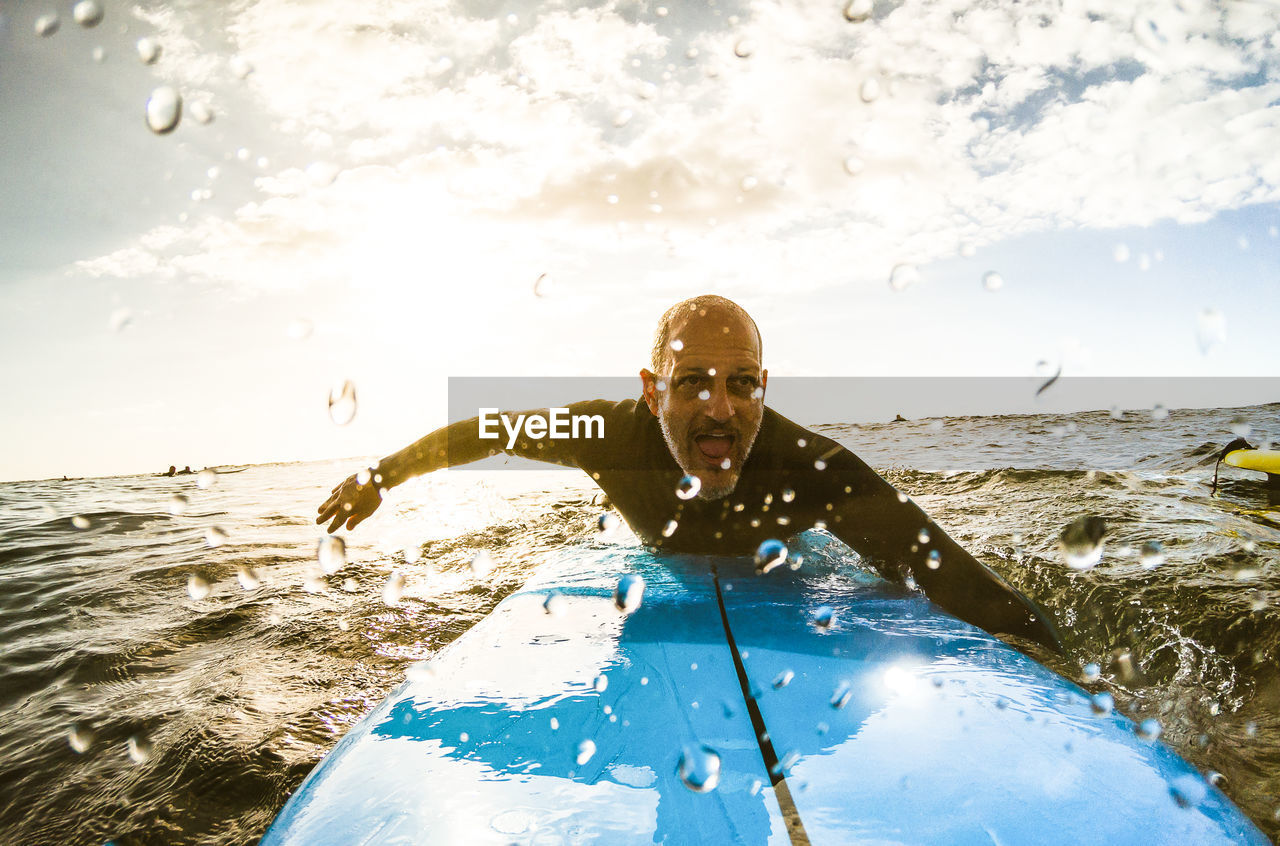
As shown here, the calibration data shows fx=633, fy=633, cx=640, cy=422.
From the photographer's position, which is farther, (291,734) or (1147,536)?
(1147,536)

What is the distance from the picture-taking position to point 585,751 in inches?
60.8

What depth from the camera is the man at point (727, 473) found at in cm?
279

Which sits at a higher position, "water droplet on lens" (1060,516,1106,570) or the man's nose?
the man's nose

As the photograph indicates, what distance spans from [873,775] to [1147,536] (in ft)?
13.4

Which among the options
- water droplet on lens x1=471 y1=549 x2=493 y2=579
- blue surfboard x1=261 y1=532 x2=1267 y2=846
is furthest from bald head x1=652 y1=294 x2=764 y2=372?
water droplet on lens x1=471 y1=549 x2=493 y2=579

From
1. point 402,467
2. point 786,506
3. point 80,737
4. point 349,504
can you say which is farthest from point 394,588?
point 786,506

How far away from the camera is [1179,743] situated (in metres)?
2.00

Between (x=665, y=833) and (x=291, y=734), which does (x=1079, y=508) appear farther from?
(x=291, y=734)

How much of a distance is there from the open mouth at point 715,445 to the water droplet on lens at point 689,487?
20 centimetres

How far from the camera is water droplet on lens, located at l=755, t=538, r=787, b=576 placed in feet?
11.3

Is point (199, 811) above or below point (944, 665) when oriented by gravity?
below

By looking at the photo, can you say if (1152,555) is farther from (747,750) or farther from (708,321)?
(747,750)

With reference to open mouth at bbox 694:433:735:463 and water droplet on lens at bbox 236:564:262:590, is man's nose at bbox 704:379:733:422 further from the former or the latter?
water droplet on lens at bbox 236:564:262:590

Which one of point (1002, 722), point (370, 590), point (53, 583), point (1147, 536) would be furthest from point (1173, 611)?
point (53, 583)
